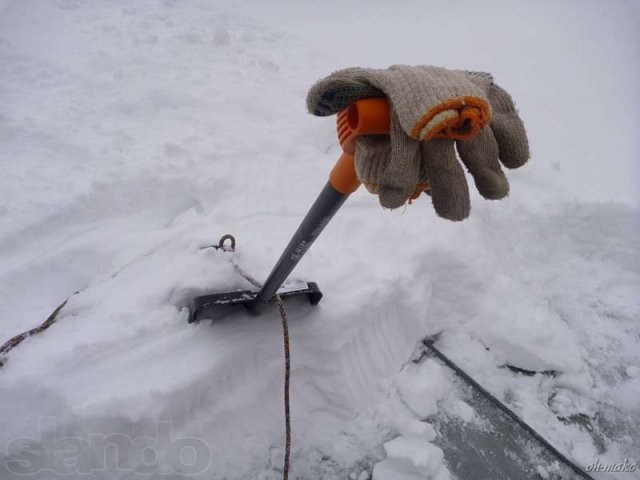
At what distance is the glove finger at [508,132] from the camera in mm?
1067

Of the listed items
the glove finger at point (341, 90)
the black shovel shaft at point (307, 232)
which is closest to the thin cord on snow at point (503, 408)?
the black shovel shaft at point (307, 232)

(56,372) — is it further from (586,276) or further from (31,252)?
(586,276)

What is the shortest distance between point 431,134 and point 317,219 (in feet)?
1.87

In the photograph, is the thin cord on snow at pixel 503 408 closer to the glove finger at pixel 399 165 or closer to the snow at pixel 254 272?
the snow at pixel 254 272

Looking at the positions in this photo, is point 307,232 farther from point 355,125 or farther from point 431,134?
point 431,134

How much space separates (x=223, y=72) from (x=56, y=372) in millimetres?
3469

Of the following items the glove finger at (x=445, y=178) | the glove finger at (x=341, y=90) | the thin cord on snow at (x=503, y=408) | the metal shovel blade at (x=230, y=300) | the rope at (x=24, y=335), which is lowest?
the thin cord on snow at (x=503, y=408)

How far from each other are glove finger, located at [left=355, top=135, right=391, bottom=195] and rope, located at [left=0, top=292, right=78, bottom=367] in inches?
68.9

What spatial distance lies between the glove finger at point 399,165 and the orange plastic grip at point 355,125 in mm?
36

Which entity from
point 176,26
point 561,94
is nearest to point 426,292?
point 561,94

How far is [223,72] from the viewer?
4.16 metres

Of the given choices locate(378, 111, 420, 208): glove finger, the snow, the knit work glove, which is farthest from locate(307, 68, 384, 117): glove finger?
the snow

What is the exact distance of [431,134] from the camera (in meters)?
0.85

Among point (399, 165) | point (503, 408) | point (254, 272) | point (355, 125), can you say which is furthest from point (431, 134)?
point (503, 408)
